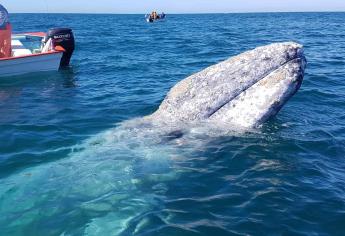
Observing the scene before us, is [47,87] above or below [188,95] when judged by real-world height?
below

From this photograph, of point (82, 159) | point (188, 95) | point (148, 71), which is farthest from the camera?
point (148, 71)

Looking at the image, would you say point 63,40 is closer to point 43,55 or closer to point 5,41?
point 43,55

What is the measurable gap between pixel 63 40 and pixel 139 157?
13.3 meters

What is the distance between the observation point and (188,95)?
9.54 m

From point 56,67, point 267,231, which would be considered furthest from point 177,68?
point 267,231

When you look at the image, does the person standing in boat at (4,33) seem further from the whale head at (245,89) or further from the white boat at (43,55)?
the whale head at (245,89)

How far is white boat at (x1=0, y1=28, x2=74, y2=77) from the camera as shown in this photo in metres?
18.0

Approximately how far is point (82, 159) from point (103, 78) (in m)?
9.78

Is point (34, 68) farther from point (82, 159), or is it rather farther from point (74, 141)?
point (82, 159)

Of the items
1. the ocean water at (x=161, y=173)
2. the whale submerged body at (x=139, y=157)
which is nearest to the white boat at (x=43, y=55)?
the ocean water at (x=161, y=173)

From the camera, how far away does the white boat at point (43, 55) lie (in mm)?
18047

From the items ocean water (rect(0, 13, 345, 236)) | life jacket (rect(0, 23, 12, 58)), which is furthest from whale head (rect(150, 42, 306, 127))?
life jacket (rect(0, 23, 12, 58))

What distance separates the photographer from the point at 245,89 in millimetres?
9203

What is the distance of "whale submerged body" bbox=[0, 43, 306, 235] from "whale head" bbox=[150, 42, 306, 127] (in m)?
0.02
